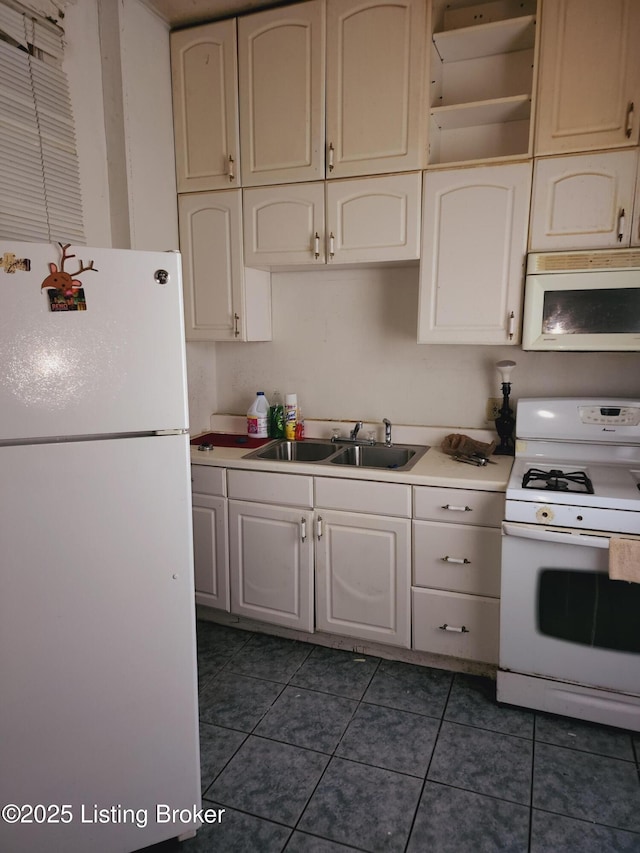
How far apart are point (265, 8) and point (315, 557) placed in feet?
7.88

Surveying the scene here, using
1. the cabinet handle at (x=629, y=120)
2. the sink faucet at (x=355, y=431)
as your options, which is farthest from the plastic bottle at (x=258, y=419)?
the cabinet handle at (x=629, y=120)

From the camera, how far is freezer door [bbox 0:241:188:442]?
1276mm

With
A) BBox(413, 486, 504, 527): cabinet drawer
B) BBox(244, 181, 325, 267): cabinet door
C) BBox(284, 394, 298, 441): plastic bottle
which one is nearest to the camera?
BBox(413, 486, 504, 527): cabinet drawer

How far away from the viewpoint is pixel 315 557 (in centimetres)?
246

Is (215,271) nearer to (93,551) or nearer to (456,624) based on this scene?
(93,551)

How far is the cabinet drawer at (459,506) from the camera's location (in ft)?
7.08

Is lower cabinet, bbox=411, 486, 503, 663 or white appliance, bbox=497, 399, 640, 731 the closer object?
white appliance, bbox=497, 399, 640, 731

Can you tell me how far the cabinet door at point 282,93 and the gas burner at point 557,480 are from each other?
1.53m

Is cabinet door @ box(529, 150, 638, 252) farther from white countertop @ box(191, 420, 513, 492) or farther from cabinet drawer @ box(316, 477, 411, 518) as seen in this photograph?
cabinet drawer @ box(316, 477, 411, 518)

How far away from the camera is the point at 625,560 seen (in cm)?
183

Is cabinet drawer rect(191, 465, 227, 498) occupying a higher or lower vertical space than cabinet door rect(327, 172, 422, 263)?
lower

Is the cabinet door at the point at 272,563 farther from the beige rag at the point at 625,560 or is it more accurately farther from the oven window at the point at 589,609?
the beige rag at the point at 625,560

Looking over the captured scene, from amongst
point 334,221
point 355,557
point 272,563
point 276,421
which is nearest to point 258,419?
point 276,421

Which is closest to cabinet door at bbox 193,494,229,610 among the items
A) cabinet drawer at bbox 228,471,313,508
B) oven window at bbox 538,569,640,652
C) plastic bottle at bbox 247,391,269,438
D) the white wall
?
cabinet drawer at bbox 228,471,313,508
